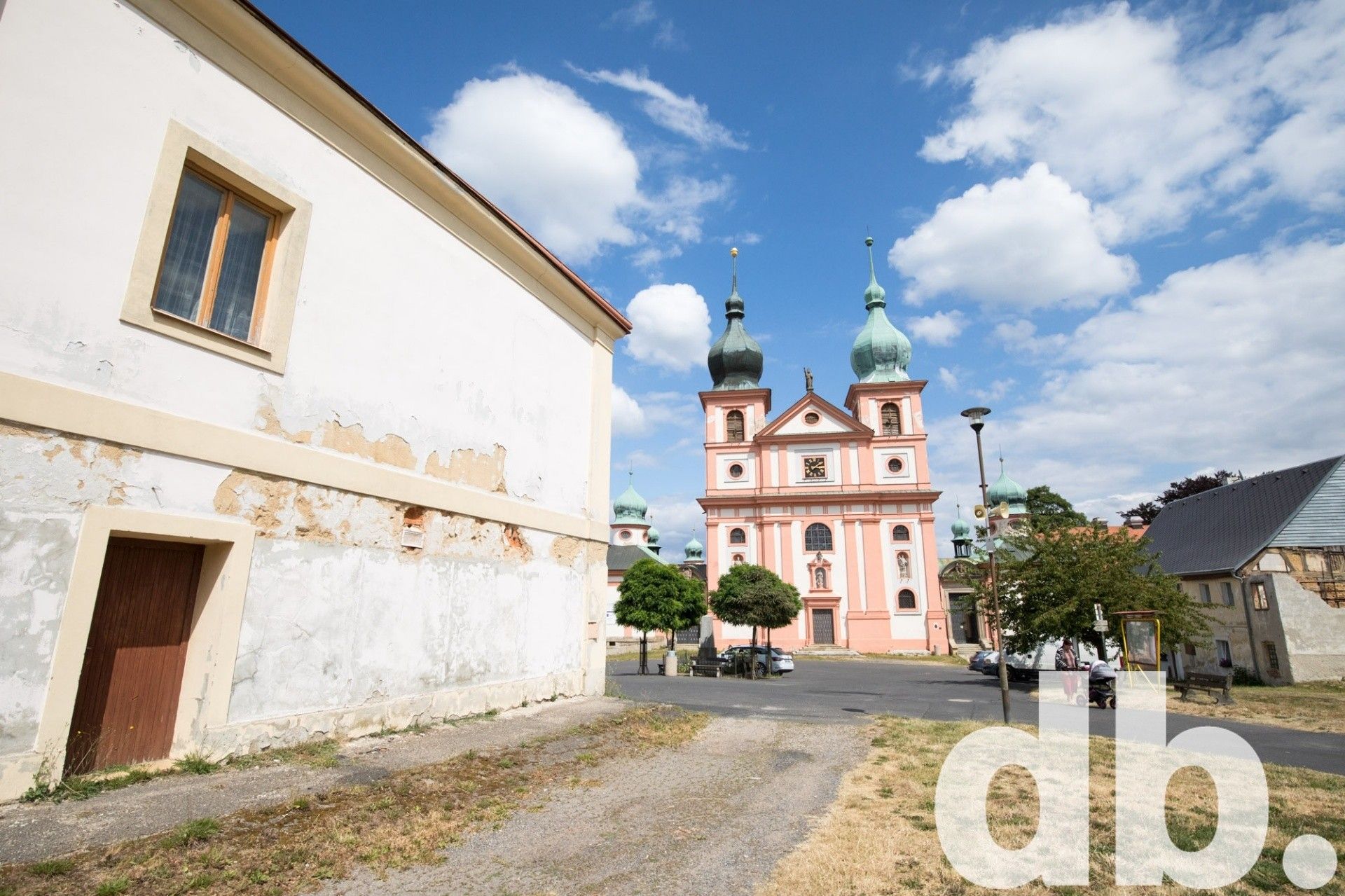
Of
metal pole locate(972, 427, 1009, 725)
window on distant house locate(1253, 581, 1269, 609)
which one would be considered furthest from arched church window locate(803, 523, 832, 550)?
metal pole locate(972, 427, 1009, 725)

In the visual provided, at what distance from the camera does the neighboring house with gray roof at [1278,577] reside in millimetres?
23203

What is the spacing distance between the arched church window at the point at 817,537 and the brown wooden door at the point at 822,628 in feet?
13.6

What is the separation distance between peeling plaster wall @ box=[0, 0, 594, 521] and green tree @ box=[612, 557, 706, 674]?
58.2ft

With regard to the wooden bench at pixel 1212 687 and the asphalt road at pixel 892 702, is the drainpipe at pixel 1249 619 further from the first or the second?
the asphalt road at pixel 892 702

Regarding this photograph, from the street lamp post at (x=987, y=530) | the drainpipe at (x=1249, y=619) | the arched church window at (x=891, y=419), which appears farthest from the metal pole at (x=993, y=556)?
the arched church window at (x=891, y=419)

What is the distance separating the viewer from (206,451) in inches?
220

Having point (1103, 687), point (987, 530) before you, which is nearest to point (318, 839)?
point (987, 530)

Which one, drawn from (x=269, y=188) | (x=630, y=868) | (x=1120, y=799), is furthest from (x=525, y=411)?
(x=1120, y=799)

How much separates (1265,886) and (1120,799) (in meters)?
2.21

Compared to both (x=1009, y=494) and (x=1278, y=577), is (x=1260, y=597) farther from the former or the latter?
(x=1009, y=494)

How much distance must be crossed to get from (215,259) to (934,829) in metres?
7.70

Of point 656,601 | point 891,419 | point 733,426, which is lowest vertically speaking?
point 656,601

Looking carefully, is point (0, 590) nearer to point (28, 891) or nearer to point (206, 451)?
point (206, 451)

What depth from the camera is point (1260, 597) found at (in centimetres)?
2488
